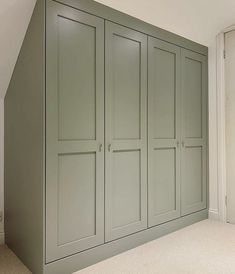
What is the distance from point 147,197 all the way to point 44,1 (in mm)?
1840

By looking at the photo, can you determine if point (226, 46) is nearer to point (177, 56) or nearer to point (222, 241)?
point (177, 56)

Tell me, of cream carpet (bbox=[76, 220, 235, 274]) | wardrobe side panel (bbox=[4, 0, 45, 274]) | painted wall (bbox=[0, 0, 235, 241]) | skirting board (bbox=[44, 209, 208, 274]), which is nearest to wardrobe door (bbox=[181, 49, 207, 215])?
painted wall (bbox=[0, 0, 235, 241])

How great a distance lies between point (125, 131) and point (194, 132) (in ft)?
3.57

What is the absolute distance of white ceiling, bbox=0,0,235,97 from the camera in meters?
1.91

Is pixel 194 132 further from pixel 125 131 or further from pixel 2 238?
pixel 2 238

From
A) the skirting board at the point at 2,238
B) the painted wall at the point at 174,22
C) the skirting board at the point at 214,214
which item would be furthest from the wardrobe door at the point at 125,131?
the skirting board at the point at 214,214

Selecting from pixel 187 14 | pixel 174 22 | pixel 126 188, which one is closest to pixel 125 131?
pixel 126 188

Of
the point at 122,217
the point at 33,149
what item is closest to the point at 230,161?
the point at 122,217

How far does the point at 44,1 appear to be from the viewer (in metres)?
1.82

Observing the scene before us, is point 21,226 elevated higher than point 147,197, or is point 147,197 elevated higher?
point 147,197

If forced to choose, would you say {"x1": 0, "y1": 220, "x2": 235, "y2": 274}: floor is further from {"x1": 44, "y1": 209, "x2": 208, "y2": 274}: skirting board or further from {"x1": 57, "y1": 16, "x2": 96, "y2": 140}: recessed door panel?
{"x1": 57, "y1": 16, "x2": 96, "y2": 140}: recessed door panel

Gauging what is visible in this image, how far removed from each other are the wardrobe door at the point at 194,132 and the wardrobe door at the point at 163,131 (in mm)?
132

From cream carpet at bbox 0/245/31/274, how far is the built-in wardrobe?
56mm

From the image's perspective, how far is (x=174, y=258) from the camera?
217 cm
